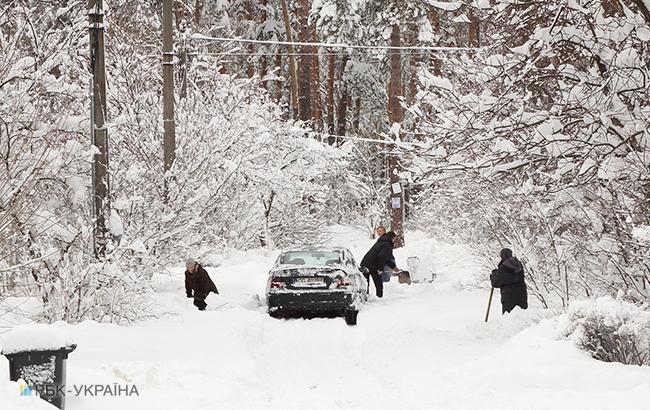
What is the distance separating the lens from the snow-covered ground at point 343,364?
873 cm

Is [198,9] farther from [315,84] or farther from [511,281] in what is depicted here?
[511,281]

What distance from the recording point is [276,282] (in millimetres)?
16047

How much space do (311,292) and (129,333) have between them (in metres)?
4.30

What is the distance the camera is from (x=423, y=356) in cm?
1223

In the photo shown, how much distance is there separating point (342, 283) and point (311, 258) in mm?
1521

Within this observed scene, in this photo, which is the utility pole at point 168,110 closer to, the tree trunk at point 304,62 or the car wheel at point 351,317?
the car wheel at point 351,317

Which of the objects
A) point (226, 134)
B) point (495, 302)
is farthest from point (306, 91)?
point (495, 302)

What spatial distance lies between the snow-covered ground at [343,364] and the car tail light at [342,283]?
2.16 feet

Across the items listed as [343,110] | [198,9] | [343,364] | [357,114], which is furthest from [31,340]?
[357,114]

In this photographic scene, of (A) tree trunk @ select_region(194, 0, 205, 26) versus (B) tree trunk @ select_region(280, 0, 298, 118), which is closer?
(B) tree trunk @ select_region(280, 0, 298, 118)

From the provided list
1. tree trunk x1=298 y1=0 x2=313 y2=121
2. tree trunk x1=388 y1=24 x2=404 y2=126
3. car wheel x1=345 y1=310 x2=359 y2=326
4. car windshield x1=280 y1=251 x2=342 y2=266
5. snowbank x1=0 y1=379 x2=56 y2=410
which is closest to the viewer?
snowbank x1=0 y1=379 x2=56 y2=410

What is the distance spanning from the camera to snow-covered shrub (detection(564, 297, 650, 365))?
9914 mm

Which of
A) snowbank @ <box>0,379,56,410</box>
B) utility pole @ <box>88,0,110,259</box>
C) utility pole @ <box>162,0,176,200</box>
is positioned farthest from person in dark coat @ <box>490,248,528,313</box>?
snowbank @ <box>0,379,56,410</box>

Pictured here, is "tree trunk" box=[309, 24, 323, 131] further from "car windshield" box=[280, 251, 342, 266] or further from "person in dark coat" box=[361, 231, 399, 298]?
"car windshield" box=[280, 251, 342, 266]
